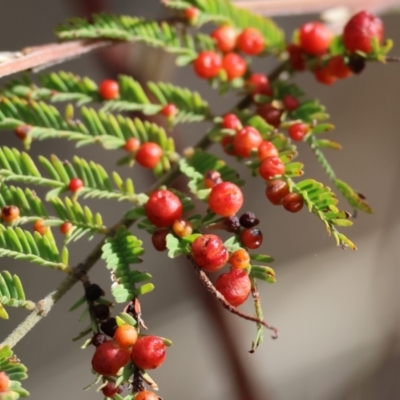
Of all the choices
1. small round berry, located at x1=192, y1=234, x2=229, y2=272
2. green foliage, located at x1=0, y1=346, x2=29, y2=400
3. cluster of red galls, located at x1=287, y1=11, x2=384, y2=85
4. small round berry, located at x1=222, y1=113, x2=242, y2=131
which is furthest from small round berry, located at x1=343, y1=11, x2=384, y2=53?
green foliage, located at x1=0, y1=346, x2=29, y2=400

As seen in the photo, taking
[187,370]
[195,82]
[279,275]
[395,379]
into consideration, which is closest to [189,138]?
[195,82]

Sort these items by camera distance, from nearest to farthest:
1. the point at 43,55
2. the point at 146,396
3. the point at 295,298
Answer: the point at 146,396, the point at 43,55, the point at 295,298

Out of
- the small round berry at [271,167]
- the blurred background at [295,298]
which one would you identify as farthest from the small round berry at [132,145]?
the blurred background at [295,298]

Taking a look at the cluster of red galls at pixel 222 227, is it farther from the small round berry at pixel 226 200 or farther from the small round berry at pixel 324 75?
the small round berry at pixel 324 75

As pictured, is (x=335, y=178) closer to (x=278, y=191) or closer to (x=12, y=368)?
(x=278, y=191)

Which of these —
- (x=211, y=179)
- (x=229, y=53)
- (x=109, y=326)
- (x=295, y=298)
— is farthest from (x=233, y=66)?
(x=295, y=298)

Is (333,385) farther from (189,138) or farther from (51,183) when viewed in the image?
(51,183)
